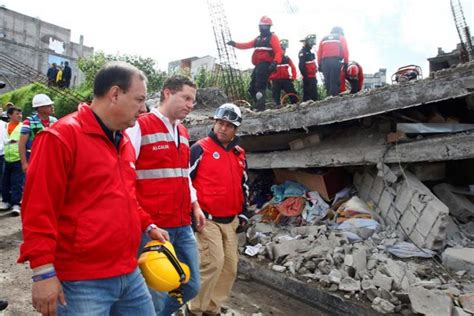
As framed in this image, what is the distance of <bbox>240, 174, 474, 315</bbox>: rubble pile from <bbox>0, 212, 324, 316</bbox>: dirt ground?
33 cm

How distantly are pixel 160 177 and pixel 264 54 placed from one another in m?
5.82

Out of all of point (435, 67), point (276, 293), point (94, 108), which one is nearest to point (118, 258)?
point (94, 108)

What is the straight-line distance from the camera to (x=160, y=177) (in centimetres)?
278

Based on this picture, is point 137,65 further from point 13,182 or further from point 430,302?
point 430,302

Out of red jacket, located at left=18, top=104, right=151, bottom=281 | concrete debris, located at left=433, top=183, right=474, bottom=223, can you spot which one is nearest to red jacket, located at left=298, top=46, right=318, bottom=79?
concrete debris, located at left=433, top=183, right=474, bottom=223

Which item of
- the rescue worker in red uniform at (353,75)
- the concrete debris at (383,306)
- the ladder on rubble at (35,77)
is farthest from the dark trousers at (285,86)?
the ladder on rubble at (35,77)

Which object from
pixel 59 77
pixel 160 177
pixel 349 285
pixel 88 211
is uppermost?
pixel 59 77

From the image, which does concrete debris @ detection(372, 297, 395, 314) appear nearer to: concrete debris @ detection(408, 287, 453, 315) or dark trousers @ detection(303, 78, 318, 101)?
concrete debris @ detection(408, 287, 453, 315)

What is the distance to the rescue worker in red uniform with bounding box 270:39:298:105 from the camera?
867 centimetres

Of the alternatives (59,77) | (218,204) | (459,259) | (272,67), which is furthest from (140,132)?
(59,77)

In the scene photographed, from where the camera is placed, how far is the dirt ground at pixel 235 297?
3.78 m

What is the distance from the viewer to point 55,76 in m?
20.2

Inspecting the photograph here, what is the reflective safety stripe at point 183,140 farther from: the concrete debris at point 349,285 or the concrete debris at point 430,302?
the concrete debris at point 430,302

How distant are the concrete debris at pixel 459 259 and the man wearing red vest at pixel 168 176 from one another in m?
3.14
